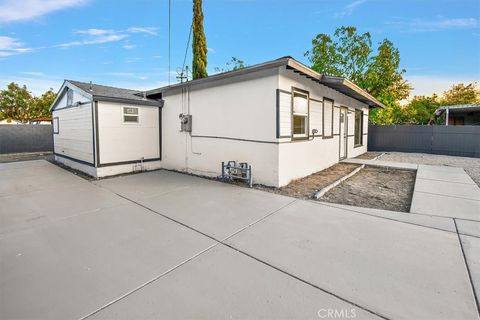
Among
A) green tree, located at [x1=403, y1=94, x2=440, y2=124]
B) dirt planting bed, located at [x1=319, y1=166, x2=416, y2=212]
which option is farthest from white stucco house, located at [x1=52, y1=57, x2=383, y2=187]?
green tree, located at [x1=403, y1=94, x2=440, y2=124]

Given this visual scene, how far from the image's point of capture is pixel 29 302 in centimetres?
187

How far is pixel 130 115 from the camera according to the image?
769 cm

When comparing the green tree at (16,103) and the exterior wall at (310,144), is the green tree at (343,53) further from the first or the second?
the green tree at (16,103)

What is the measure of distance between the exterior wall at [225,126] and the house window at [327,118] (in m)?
3.17

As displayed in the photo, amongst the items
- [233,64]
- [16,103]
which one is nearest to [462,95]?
[233,64]

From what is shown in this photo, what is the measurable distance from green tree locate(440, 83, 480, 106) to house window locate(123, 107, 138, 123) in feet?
113

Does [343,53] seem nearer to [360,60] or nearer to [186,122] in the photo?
[360,60]

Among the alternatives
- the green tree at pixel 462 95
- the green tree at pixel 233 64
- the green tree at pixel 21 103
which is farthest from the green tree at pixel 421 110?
the green tree at pixel 21 103

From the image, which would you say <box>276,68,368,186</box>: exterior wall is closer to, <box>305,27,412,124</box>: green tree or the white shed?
the white shed

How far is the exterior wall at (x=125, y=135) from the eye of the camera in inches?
277

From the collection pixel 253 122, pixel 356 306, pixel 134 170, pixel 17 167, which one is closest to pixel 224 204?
pixel 253 122

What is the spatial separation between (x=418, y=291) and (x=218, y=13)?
13.3 meters

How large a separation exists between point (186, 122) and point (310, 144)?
403cm

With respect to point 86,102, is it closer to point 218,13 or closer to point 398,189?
point 218,13
